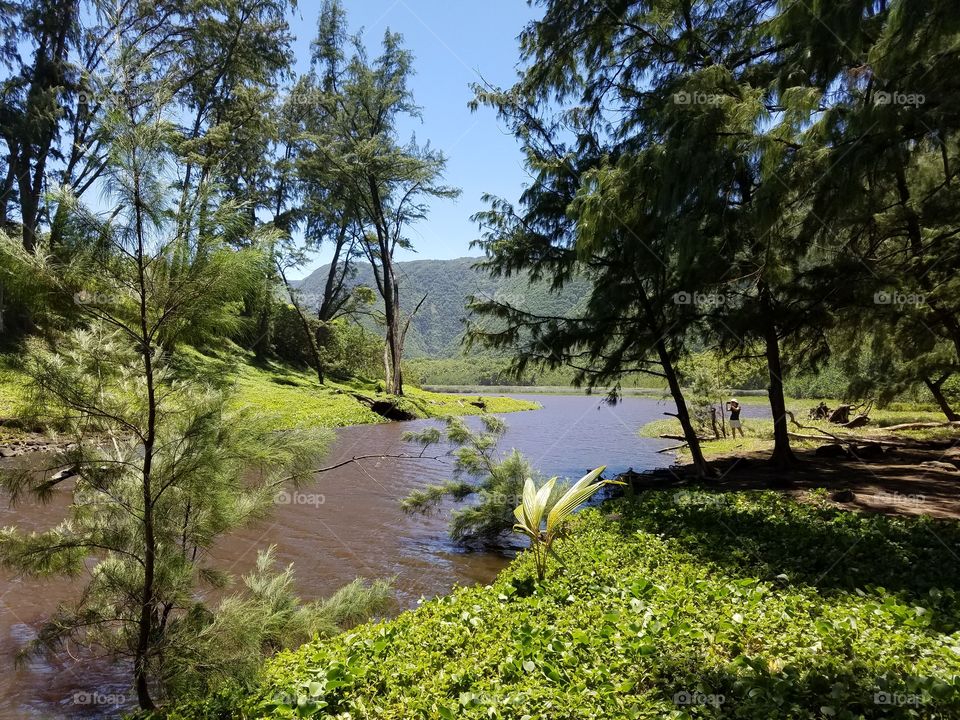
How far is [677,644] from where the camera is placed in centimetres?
381

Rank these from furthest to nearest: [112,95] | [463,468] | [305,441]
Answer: [463,468] → [305,441] → [112,95]

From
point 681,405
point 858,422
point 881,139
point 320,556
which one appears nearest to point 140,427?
point 320,556

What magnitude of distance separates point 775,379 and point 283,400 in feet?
61.9

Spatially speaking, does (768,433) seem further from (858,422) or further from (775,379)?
(775,379)

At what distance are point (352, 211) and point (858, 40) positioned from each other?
94.8 ft

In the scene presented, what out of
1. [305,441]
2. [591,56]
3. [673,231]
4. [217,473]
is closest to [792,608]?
[305,441]

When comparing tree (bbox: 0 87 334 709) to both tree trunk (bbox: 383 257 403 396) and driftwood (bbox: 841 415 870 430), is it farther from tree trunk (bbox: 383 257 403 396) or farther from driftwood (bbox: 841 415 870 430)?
tree trunk (bbox: 383 257 403 396)

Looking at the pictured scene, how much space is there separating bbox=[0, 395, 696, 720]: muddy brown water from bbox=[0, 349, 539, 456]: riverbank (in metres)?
1.64

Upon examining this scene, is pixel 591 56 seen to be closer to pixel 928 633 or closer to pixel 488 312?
pixel 488 312

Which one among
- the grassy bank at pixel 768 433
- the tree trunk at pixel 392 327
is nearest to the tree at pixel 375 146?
the tree trunk at pixel 392 327

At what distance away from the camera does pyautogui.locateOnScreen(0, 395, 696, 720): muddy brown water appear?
4.26 meters

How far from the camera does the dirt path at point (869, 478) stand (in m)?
7.51

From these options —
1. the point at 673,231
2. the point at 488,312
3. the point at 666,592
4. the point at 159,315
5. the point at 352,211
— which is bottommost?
the point at 666,592

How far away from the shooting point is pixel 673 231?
7.62m
